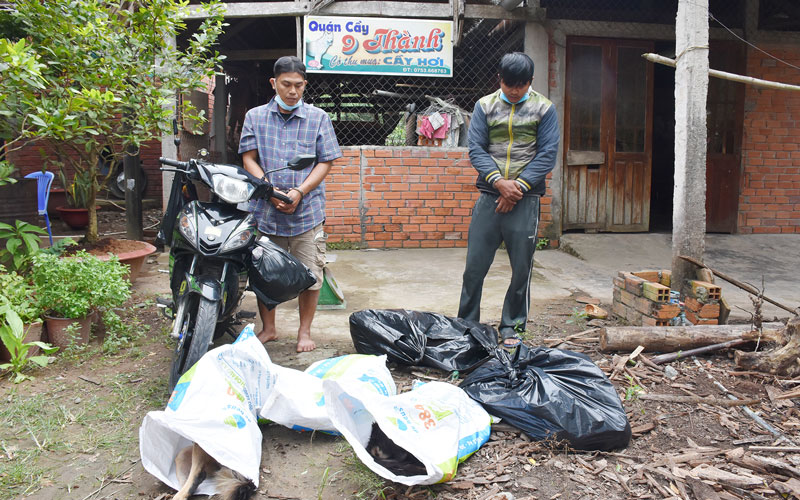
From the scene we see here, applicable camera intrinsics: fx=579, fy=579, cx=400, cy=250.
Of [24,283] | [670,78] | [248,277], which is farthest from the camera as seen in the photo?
[670,78]

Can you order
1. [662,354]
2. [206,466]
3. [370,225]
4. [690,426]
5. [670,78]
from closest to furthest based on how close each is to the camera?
[206,466] → [690,426] → [662,354] → [370,225] → [670,78]

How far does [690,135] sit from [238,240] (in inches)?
122

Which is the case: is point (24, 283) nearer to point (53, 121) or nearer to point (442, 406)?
point (53, 121)

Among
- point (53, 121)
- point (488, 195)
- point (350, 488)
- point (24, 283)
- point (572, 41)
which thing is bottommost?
point (350, 488)

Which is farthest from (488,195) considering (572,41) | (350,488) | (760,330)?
(572,41)

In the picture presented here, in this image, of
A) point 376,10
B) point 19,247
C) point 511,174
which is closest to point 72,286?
point 19,247

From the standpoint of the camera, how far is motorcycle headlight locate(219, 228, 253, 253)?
2834 millimetres

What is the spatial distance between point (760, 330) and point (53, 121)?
4.40 m

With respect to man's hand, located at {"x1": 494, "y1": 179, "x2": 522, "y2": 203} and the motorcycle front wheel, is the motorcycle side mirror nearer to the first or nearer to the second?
the motorcycle front wheel

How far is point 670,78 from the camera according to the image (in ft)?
34.9

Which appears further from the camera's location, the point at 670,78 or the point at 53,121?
the point at 670,78

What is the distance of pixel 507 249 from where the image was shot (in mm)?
3867

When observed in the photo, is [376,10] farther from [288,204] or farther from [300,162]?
[300,162]

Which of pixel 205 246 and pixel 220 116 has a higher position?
pixel 220 116
